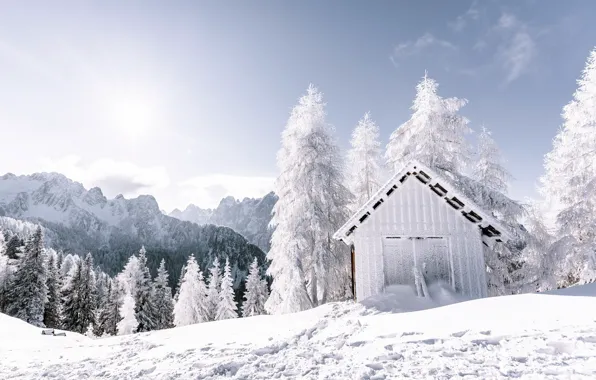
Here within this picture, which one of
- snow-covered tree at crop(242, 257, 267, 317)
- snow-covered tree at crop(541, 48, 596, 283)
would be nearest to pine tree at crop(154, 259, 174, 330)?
snow-covered tree at crop(242, 257, 267, 317)

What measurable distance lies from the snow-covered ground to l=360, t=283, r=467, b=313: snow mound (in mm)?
85

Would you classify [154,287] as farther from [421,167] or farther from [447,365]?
[447,365]

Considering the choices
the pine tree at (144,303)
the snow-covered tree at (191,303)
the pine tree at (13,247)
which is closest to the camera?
the snow-covered tree at (191,303)

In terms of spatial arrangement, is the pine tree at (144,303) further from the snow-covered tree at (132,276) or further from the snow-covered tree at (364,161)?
the snow-covered tree at (364,161)

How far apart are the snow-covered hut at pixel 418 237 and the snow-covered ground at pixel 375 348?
1.45m

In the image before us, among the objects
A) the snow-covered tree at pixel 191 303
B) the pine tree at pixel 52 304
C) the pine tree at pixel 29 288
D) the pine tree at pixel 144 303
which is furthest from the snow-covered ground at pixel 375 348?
the pine tree at pixel 52 304

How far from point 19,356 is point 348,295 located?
16.2 meters

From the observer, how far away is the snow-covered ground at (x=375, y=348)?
227 inches

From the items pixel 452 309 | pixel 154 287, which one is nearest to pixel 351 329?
pixel 452 309

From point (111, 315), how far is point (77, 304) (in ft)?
17.3

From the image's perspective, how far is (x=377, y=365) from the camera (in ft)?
20.4

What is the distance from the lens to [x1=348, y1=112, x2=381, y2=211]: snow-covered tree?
83.5 ft

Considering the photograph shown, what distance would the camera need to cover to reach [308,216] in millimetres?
20984

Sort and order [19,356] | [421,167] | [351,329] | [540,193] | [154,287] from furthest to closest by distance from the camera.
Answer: [154,287] < [540,193] < [421,167] < [19,356] < [351,329]
